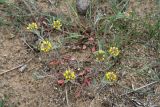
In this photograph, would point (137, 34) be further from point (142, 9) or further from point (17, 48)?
point (17, 48)

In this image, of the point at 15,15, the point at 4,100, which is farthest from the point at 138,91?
the point at 15,15

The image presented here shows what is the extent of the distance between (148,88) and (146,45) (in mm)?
389

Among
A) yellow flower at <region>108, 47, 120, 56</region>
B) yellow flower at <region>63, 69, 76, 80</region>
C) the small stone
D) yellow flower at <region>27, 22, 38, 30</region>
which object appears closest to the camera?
yellow flower at <region>63, 69, 76, 80</region>

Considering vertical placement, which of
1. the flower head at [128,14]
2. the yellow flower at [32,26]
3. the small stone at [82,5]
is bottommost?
the yellow flower at [32,26]

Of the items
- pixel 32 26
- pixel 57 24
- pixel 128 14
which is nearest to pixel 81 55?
pixel 57 24

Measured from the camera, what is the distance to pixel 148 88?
2.72m

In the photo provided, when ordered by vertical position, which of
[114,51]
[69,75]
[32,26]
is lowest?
[69,75]

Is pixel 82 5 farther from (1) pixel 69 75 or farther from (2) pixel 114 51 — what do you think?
(1) pixel 69 75

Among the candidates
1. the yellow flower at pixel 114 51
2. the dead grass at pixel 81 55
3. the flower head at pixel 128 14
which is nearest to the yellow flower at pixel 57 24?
the dead grass at pixel 81 55

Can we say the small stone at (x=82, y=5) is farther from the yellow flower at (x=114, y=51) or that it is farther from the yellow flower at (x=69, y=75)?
the yellow flower at (x=69, y=75)

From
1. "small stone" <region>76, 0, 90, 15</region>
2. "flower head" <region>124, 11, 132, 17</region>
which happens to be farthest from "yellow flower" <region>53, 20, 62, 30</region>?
"flower head" <region>124, 11, 132, 17</region>

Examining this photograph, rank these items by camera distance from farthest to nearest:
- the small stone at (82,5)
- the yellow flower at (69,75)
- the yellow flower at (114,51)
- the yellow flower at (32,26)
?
the small stone at (82,5), the yellow flower at (32,26), the yellow flower at (114,51), the yellow flower at (69,75)

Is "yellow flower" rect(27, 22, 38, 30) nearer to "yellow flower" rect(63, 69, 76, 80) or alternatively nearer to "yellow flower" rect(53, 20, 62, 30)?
"yellow flower" rect(53, 20, 62, 30)

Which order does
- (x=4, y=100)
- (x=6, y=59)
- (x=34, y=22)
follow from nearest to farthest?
1. (x=4, y=100)
2. (x=6, y=59)
3. (x=34, y=22)
